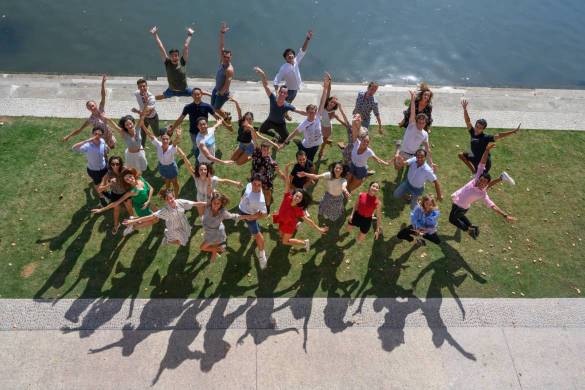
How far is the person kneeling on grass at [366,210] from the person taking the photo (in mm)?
7820

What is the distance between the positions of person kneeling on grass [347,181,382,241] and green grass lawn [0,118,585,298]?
2.10ft

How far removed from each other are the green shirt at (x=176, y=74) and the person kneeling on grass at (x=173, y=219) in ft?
11.4

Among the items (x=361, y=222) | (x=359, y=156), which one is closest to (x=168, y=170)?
(x=359, y=156)

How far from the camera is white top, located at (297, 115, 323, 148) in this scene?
8.81 m

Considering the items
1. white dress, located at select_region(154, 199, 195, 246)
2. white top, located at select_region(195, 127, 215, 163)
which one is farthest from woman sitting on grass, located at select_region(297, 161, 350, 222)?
white dress, located at select_region(154, 199, 195, 246)

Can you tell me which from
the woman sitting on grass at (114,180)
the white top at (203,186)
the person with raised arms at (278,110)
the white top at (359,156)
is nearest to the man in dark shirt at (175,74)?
the person with raised arms at (278,110)

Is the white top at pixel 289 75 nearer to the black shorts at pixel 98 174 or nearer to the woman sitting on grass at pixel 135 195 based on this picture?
the woman sitting on grass at pixel 135 195

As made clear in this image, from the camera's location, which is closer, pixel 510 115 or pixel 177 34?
pixel 510 115

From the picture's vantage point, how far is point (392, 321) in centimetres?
774

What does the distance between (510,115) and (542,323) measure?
22.5ft

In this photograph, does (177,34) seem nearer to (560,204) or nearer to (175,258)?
(175,258)

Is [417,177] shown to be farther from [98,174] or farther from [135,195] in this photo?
[98,174]

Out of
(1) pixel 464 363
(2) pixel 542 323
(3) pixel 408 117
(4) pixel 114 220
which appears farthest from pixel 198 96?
(2) pixel 542 323

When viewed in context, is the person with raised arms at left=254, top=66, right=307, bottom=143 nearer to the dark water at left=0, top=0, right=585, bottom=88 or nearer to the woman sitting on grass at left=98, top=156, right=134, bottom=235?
the woman sitting on grass at left=98, top=156, right=134, bottom=235
